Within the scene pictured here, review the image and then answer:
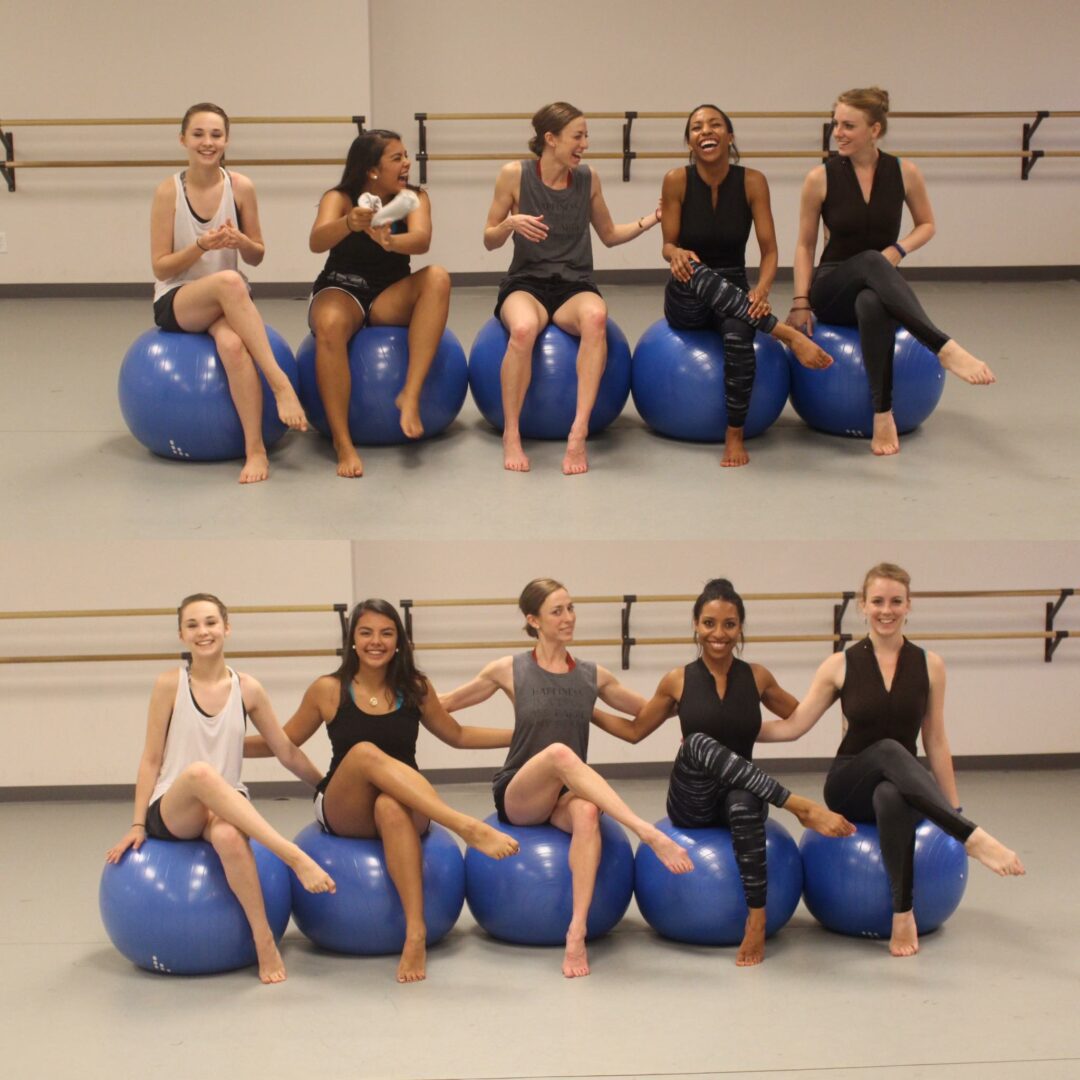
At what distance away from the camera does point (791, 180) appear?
710 centimetres

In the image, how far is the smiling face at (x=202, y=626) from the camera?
3898 mm

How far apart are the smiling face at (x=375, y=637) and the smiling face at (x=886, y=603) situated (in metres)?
1.24

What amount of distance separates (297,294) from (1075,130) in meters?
3.64

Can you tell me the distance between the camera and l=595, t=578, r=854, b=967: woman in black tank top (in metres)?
3.92

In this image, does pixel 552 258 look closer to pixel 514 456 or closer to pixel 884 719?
pixel 514 456

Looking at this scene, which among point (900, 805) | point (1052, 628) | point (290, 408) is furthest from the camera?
point (1052, 628)

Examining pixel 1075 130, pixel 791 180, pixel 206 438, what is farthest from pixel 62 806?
pixel 1075 130

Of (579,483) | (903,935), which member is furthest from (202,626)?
(903,935)

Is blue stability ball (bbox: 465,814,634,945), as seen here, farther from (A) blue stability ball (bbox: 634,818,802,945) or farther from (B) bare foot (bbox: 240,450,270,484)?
(B) bare foot (bbox: 240,450,270,484)

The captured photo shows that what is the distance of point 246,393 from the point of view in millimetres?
4625

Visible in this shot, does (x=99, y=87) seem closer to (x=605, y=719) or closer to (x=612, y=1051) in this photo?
(x=605, y=719)

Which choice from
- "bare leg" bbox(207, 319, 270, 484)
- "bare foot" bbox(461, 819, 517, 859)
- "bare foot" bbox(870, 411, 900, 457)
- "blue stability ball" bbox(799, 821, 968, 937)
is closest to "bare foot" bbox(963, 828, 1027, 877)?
"blue stability ball" bbox(799, 821, 968, 937)

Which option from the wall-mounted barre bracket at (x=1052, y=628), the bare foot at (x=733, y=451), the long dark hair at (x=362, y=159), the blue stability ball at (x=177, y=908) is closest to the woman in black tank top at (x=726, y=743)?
the bare foot at (x=733, y=451)

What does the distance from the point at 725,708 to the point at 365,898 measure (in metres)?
1.04
